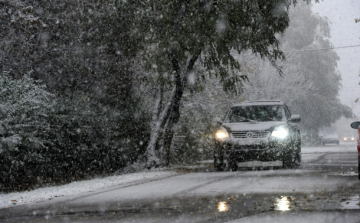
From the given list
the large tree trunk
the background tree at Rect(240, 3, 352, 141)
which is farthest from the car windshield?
the background tree at Rect(240, 3, 352, 141)

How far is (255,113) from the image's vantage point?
57.1ft

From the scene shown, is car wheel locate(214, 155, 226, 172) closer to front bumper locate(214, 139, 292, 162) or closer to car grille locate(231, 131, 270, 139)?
front bumper locate(214, 139, 292, 162)

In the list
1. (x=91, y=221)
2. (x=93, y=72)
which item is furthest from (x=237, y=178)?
(x=93, y=72)

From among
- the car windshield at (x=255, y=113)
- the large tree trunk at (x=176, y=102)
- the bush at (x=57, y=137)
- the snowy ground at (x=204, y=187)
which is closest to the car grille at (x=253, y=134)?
the car windshield at (x=255, y=113)

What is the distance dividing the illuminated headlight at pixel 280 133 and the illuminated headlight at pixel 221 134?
1295 millimetres

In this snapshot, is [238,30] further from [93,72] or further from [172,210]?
[172,210]

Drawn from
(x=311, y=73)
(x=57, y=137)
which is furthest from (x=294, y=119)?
(x=311, y=73)

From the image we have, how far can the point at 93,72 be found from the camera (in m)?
19.8

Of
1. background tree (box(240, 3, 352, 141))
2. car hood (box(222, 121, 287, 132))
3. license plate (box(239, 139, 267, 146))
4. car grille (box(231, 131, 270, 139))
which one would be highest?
background tree (box(240, 3, 352, 141))

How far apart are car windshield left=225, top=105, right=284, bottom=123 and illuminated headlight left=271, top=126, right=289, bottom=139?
886 mm

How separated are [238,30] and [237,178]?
5.75 metres

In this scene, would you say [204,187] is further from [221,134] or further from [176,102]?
[176,102]

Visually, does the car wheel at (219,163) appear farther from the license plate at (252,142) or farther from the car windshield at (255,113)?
the car windshield at (255,113)

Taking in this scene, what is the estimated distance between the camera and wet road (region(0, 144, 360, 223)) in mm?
7703
